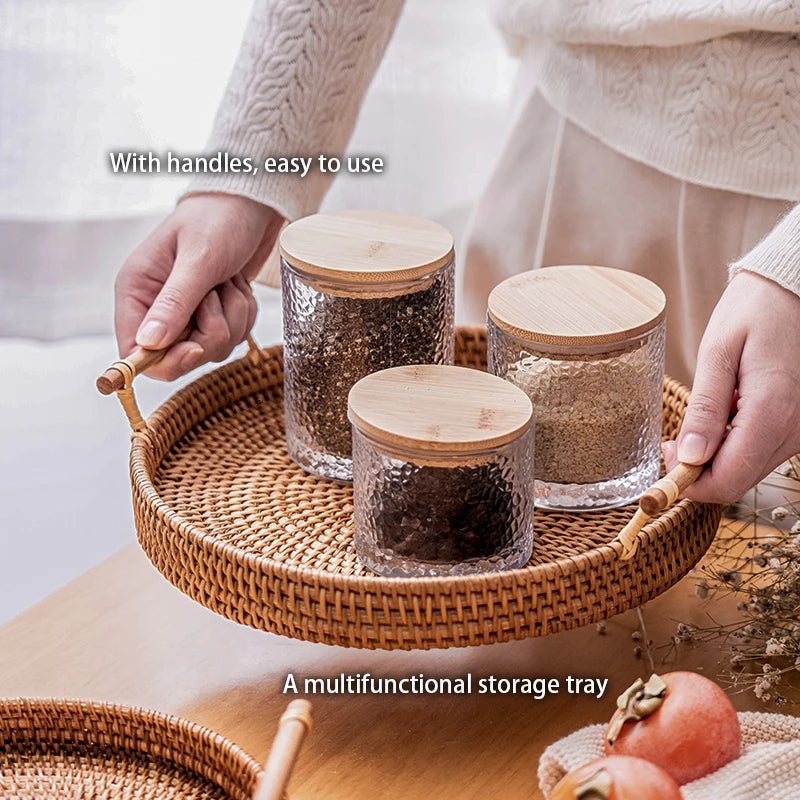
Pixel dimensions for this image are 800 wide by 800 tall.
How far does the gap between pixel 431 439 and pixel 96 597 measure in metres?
0.33

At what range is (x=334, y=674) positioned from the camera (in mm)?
756

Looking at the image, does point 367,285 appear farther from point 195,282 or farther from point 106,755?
point 106,755

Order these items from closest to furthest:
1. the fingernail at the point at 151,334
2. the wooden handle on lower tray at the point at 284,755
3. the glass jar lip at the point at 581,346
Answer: the wooden handle on lower tray at the point at 284,755 → the glass jar lip at the point at 581,346 → the fingernail at the point at 151,334

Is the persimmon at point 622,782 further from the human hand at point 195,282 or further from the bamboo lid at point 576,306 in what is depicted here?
the human hand at point 195,282

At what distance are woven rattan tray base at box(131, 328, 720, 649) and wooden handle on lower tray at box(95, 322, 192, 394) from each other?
1.7 inches

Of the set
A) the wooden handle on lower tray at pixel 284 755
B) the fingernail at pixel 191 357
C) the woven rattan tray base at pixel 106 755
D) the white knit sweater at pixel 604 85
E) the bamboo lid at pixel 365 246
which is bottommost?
the woven rattan tray base at pixel 106 755

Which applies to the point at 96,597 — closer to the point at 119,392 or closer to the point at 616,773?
the point at 119,392

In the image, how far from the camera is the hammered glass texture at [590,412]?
0.74m

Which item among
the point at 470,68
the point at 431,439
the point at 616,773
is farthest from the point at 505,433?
the point at 470,68

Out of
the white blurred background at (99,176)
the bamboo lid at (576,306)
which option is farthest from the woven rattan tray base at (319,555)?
the white blurred background at (99,176)

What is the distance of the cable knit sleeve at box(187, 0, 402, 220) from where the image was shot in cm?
93

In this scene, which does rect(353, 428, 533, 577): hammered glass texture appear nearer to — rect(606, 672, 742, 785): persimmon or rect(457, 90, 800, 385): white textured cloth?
rect(606, 672, 742, 785): persimmon

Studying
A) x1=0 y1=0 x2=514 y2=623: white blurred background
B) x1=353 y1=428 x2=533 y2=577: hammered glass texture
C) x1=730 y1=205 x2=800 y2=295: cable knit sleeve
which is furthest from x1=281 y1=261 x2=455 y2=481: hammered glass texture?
x1=0 y1=0 x2=514 y2=623: white blurred background

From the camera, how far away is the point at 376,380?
0.73 meters
